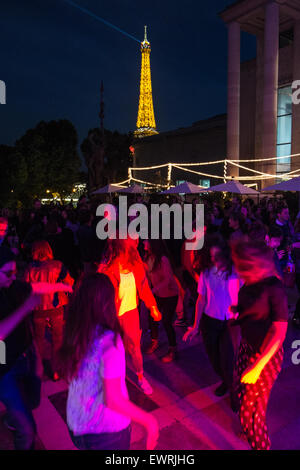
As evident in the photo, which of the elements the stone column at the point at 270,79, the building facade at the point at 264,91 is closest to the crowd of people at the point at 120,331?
the building facade at the point at 264,91

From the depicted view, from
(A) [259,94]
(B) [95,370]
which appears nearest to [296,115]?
(A) [259,94]

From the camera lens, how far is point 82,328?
204cm

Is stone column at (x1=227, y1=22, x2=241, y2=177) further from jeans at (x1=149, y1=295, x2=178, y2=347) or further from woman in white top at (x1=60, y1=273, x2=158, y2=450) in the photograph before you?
woman in white top at (x1=60, y1=273, x2=158, y2=450)

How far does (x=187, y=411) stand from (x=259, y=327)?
1508 mm

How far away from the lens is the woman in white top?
199cm

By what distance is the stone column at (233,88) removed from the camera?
30078 millimetres

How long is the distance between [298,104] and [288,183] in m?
21.4

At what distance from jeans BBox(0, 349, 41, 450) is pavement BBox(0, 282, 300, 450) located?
2.18ft

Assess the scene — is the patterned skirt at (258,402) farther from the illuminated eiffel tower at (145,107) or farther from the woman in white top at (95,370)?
the illuminated eiffel tower at (145,107)

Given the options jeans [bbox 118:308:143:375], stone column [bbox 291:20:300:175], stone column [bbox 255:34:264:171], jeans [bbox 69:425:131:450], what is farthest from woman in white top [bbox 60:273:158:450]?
stone column [bbox 255:34:264:171]

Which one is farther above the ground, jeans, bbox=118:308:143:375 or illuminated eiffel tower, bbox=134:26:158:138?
illuminated eiffel tower, bbox=134:26:158:138

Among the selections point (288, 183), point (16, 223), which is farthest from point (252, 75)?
point (16, 223)

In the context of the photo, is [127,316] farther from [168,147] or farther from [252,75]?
[168,147]
